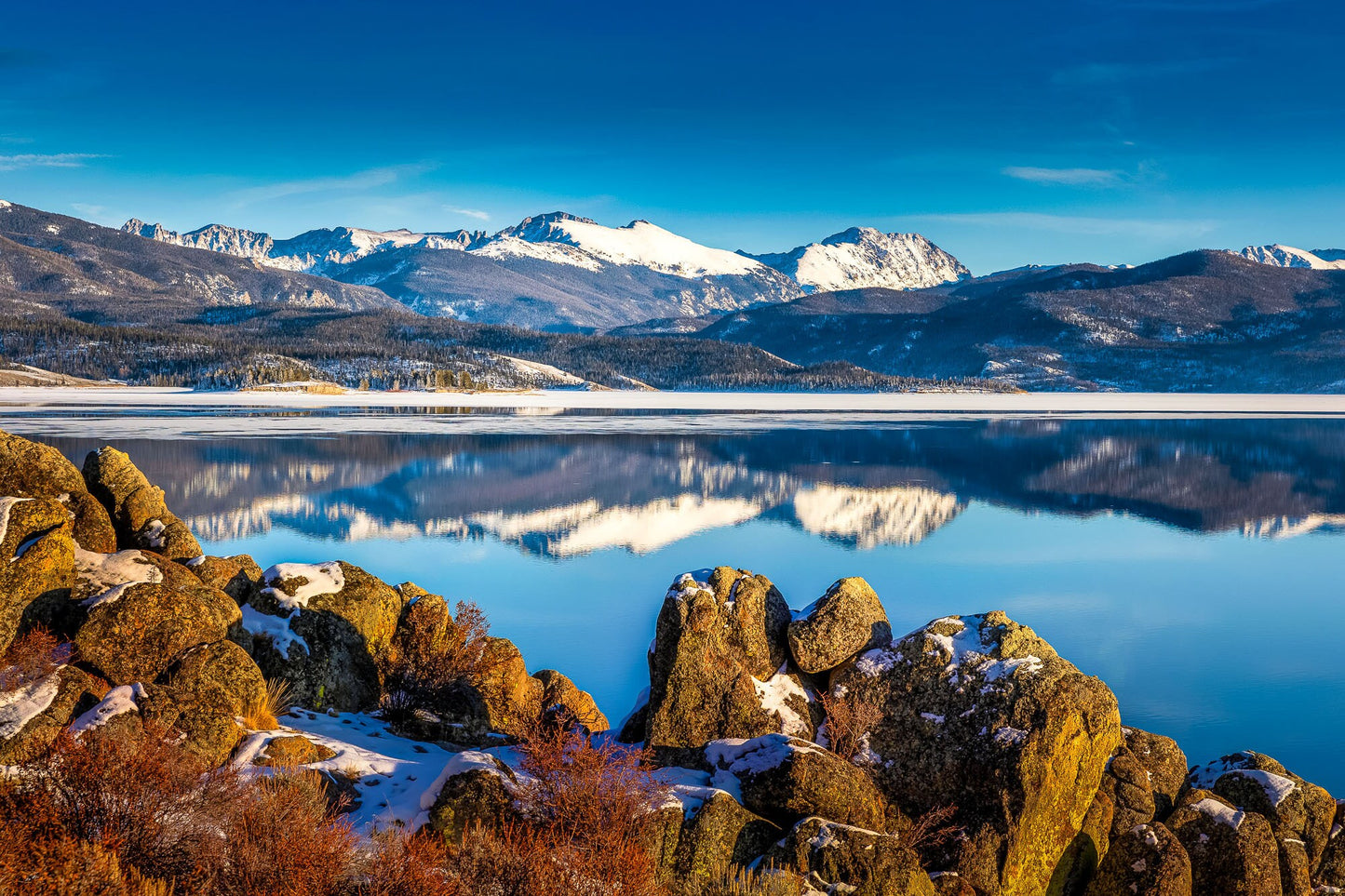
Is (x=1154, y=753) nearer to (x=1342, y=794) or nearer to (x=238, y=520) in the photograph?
(x=1342, y=794)

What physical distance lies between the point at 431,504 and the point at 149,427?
37.5 meters

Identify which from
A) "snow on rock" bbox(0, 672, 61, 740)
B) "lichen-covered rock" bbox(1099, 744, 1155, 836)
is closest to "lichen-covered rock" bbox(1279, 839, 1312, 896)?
"lichen-covered rock" bbox(1099, 744, 1155, 836)

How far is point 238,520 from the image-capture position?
29109mm

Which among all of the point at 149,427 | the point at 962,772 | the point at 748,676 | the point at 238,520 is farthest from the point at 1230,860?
the point at 149,427

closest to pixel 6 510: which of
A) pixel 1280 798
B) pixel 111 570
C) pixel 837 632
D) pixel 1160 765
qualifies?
pixel 111 570

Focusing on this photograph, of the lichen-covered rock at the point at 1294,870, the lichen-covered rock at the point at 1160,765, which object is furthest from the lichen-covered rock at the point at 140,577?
the lichen-covered rock at the point at 1294,870

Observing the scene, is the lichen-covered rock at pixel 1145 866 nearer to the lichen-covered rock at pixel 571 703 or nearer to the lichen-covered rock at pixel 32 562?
the lichen-covered rock at pixel 571 703

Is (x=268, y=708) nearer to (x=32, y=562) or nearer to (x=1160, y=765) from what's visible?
(x=32, y=562)

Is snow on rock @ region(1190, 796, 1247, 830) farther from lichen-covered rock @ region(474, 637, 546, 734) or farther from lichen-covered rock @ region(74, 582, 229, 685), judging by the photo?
lichen-covered rock @ region(74, 582, 229, 685)

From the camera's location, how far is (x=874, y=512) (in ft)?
111

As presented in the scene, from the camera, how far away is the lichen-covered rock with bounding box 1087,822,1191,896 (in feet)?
30.9

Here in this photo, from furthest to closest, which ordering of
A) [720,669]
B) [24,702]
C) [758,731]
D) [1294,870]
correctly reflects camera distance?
[720,669] < [758,731] < [1294,870] < [24,702]

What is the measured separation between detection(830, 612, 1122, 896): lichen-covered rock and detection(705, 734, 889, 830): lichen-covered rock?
83 cm

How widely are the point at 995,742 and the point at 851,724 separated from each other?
150cm
